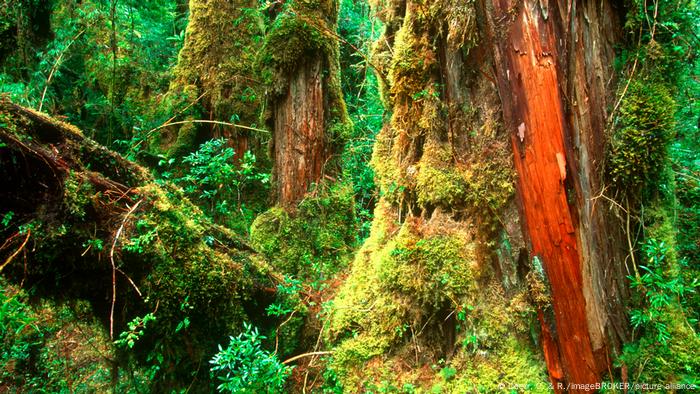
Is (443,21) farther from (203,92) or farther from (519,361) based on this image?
(203,92)

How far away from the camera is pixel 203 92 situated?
7160mm

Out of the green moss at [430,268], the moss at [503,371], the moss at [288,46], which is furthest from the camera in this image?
the moss at [288,46]

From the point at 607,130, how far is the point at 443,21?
4.49 ft

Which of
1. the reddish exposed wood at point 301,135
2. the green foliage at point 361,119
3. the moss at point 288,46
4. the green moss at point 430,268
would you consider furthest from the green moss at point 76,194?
the moss at point 288,46

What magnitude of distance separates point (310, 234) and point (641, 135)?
3.36 meters

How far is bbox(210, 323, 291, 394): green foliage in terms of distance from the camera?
9.45 feet

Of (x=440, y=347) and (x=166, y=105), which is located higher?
(x=166, y=105)

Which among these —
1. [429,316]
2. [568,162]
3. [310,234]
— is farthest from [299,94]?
[568,162]

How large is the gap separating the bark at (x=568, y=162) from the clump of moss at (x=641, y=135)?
0.10 meters

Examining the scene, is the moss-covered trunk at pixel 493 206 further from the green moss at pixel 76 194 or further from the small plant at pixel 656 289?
the green moss at pixel 76 194

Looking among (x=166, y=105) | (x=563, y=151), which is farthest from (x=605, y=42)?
(x=166, y=105)

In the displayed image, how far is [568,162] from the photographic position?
2422mm

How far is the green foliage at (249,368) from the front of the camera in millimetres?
2881

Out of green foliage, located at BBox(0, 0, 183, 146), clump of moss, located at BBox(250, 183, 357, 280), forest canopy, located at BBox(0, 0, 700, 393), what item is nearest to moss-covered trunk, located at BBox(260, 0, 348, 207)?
clump of moss, located at BBox(250, 183, 357, 280)
